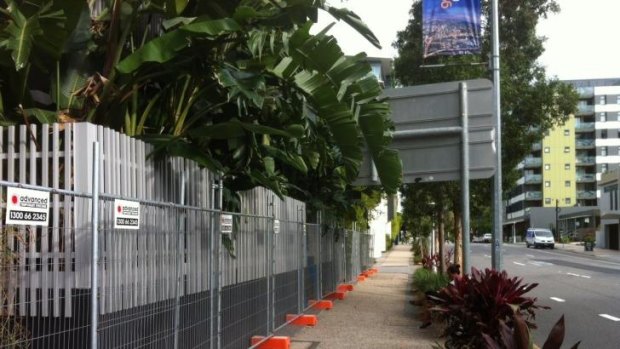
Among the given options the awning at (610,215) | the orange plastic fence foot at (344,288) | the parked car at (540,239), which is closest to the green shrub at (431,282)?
the orange plastic fence foot at (344,288)

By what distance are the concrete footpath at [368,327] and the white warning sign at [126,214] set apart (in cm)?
537

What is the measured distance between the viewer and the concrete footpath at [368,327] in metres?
10.0

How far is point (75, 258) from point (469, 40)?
704 centimetres

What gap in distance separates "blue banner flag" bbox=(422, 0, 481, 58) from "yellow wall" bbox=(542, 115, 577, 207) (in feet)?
349

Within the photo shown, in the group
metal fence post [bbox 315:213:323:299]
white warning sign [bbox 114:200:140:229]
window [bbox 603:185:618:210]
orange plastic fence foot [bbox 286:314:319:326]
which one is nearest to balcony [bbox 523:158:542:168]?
window [bbox 603:185:618:210]

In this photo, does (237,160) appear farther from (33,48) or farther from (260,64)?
(33,48)

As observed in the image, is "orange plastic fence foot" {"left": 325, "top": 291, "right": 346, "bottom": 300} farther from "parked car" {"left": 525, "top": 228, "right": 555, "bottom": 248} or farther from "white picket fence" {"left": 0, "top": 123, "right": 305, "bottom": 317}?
"parked car" {"left": 525, "top": 228, "right": 555, "bottom": 248}

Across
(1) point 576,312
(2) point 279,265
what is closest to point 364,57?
(2) point 279,265

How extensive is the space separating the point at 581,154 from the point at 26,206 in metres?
120

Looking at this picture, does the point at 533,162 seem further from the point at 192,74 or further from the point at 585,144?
the point at 192,74

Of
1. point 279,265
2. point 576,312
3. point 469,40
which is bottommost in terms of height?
point 576,312

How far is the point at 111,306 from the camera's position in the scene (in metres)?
4.93

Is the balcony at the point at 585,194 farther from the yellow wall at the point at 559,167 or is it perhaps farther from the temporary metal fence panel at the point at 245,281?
the temporary metal fence panel at the point at 245,281

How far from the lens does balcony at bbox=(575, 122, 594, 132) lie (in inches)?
4427
